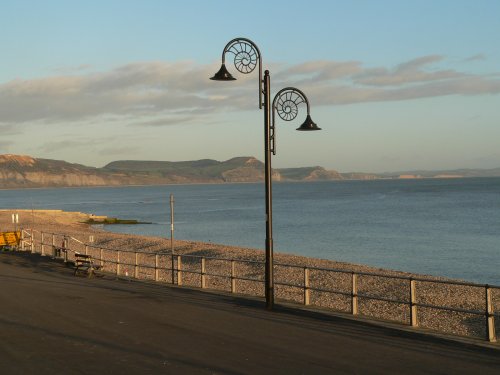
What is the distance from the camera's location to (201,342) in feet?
41.2

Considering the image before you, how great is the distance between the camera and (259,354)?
11.4m

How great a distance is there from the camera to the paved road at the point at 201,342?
10555 mm

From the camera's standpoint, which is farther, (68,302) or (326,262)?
(326,262)

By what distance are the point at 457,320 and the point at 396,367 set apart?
16.9 metres

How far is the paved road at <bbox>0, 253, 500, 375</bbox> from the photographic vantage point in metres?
10.6

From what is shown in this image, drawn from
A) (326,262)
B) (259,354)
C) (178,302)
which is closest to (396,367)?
(259,354)

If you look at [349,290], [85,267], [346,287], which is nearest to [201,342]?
[85,267]

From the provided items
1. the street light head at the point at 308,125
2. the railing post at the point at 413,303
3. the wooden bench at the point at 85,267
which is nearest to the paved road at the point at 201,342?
the railing post at the point at 413,303

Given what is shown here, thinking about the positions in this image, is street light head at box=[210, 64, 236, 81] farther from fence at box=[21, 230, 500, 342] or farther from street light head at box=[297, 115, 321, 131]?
fence at box=[21, 230, 500, 342]

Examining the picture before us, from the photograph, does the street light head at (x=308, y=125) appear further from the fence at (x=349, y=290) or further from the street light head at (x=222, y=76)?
the fence at (x=349, y=290)

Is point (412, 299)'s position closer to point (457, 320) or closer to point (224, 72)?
point (224, 72)

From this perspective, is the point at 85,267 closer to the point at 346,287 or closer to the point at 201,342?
the point at 346,287

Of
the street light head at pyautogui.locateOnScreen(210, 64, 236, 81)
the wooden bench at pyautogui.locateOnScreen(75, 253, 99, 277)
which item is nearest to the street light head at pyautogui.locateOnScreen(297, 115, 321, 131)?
the street light head at pyautogui.locateOnScreen(210, 64, 236, 81)

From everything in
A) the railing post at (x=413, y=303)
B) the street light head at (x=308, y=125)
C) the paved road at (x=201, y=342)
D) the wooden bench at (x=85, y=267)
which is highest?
the street light head at (x=308, y=125)
